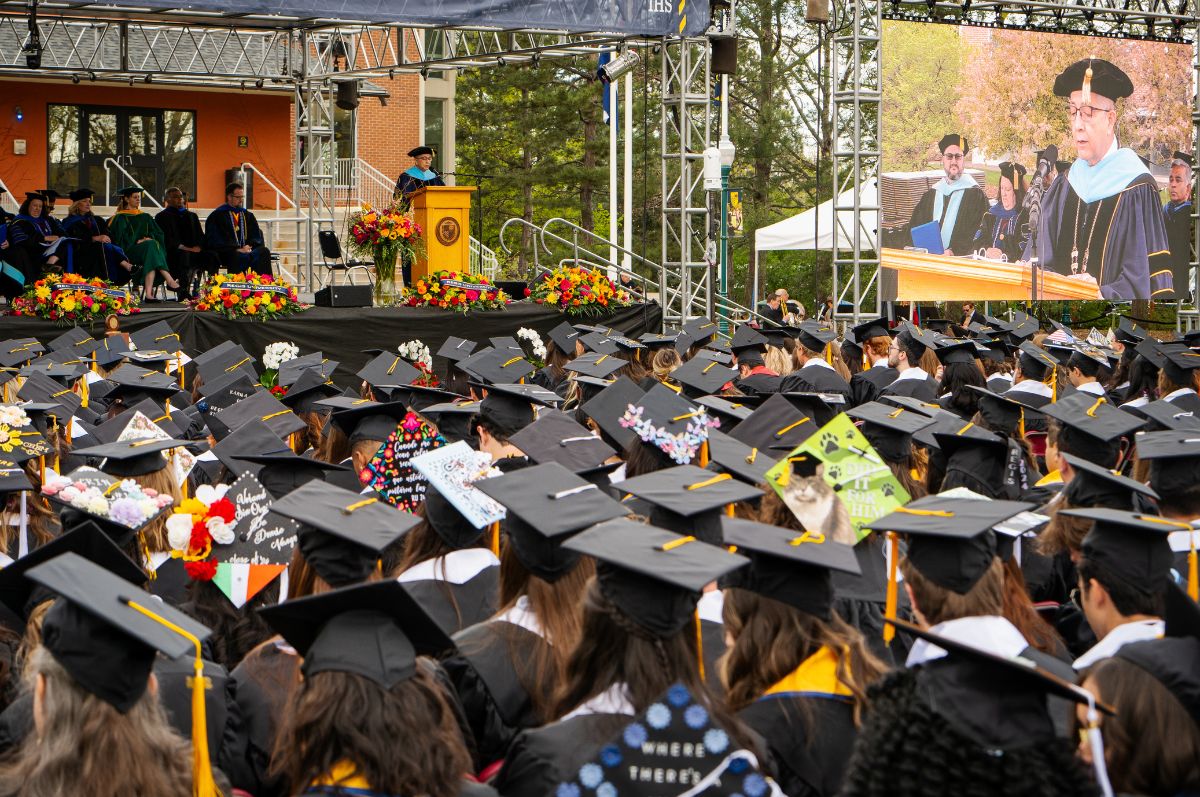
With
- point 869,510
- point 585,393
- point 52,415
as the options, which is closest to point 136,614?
point 869,510

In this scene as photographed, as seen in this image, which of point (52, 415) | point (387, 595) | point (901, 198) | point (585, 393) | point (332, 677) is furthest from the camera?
point (901, 198)

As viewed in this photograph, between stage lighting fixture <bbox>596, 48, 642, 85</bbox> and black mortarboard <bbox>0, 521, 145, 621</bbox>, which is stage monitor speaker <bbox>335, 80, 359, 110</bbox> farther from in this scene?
black mortarboard <bbox>0, 521, 145, 621</bbox>

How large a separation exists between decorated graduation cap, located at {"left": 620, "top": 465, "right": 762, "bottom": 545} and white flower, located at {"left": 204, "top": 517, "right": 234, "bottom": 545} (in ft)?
3.82

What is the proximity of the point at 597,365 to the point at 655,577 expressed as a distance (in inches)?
217

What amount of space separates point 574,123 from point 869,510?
32.2 m

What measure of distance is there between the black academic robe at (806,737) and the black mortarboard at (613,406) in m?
3.08

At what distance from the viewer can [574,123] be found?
1404 inches

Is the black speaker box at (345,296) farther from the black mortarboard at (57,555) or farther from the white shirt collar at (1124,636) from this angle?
the white shirt collar at (1124,636)

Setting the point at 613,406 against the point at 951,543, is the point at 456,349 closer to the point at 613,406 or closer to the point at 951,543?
the point at 613,406

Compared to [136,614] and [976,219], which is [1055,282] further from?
[136,614]

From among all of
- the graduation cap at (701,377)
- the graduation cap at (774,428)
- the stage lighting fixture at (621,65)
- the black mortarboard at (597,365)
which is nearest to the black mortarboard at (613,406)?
→ the graduation cap at (774,428)

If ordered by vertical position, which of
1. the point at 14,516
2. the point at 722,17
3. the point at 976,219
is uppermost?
the point at 722,17

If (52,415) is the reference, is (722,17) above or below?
above

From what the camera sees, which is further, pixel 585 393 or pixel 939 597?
pixel 585 393
